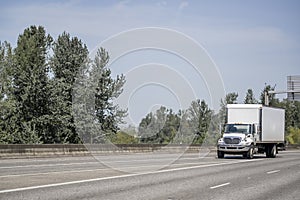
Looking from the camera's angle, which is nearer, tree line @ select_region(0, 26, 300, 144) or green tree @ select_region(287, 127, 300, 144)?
tree line @ select_region(0, 26, 300, 144)

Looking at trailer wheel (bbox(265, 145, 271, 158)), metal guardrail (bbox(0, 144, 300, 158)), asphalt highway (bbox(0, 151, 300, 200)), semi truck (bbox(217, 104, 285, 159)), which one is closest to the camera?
asphalt highway (bbox(0, 151, 300, 200))

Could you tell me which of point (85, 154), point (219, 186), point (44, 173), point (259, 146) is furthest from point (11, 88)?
point (219, 186)

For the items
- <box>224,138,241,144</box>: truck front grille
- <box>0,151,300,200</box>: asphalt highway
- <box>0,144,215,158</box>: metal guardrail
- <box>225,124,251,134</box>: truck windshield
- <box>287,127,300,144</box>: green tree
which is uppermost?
<box>287,127,300,144</box>: green tree

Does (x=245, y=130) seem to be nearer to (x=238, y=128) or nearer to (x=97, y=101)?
(x=238, y=128)

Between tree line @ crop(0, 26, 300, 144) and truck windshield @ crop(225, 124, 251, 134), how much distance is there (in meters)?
19.2

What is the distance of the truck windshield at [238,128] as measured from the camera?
38.7m

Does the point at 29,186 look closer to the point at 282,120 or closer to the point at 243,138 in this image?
the point at 243,138

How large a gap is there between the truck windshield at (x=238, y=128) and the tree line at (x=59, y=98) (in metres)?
19.2

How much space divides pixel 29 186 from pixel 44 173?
192 inches

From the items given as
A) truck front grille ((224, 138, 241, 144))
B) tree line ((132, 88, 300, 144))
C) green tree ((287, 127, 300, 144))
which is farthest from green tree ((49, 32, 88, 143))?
green tree ((287, 127, 300, 144))

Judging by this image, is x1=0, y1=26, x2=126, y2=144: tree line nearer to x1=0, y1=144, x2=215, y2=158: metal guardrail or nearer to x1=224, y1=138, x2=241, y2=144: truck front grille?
x1=0, y1=144, x2=215, y2=158: metal guardrail

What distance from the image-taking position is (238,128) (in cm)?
3900

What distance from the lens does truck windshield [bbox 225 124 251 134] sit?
3872cm

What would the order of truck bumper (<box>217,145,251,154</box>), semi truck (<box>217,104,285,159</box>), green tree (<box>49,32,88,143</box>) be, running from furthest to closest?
green tree (<box>49,32,88,143</box>)
semi truck (<box>217,104,285,159</box>)
truck bumper (<box>217,145,251,154</box>)
